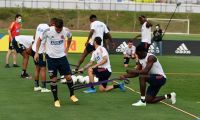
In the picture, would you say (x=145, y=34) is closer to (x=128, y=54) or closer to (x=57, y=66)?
(x=128, y=54)

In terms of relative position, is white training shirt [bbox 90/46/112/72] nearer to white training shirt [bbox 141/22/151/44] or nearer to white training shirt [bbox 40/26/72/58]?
white training shirt [bbox 40/26/72/58]

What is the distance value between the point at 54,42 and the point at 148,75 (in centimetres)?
224

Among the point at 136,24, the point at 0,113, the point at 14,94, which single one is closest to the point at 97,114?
the point at 0,113

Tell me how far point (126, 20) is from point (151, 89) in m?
57.9

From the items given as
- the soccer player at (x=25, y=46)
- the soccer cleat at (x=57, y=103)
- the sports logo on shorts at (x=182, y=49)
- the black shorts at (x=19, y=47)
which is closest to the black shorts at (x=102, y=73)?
the soccer player at (x=25, y=46)

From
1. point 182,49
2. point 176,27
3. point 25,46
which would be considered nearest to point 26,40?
point 25,46

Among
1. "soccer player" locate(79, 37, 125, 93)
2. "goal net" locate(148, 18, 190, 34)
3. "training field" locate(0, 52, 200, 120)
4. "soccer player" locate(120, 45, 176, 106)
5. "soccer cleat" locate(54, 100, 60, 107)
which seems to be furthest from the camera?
"goal net" locate(148, 18, 190, 34)

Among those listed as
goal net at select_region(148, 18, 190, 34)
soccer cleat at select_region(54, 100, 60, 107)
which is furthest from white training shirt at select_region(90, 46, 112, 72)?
goal net at select_region(148, 18, 190, 34)

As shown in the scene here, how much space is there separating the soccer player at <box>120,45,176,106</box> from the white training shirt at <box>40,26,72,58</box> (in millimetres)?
1533

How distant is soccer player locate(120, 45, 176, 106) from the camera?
11820 mm

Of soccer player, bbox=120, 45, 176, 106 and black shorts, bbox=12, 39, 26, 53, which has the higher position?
black shorts, bbox=12, 39, 26, 53

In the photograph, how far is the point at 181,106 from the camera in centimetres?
1192

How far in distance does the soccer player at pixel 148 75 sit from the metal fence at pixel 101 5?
6161 cm

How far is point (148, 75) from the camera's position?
1206cm
